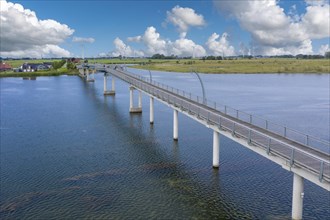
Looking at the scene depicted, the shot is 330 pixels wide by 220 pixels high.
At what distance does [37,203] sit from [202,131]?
27160 mm

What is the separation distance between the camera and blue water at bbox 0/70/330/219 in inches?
969

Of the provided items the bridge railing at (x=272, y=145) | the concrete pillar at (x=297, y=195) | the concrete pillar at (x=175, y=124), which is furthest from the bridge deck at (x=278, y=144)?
A: the concrete pillar at (x=175, y=124)

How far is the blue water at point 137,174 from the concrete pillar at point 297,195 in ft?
4.99

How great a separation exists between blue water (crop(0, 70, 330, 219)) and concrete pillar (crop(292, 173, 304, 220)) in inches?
59.9

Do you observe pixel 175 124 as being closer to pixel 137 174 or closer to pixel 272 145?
pixel 137 174

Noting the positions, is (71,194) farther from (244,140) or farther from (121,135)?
(121,135)

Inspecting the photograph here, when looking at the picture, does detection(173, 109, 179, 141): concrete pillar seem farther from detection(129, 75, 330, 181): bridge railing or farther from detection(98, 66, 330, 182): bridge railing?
detection(129, 75, 330, 181): bridge railing

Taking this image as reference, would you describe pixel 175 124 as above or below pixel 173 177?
above

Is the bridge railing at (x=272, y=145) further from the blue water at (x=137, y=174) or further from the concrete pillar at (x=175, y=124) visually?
the blue water at (x=137, y=174)

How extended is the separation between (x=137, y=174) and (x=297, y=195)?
15.3 meters

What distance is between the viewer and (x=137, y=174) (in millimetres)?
31703

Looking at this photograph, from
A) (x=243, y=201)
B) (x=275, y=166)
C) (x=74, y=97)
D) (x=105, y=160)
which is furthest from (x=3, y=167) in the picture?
(x=74, y=97)

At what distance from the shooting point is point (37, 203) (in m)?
25.7

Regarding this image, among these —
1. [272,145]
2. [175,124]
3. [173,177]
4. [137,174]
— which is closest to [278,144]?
[272,145]
